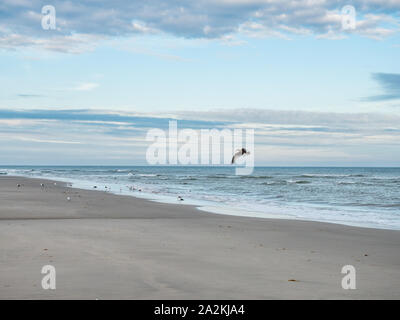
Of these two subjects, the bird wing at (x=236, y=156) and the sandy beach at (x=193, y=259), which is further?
the bird wing at (x=236, y=156)

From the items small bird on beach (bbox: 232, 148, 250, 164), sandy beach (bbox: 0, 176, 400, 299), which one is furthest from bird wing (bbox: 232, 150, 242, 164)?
sandy beach (bbox: 0, 176, 400, 299)

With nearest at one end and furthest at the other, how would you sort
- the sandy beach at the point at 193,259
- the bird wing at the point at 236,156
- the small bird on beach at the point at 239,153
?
the sandy beach at the point at 193,259
the bird wing at the point at 236,156
the small bird on beach at the point at 239,153

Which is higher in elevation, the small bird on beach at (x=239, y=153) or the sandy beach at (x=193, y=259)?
the small bird on beach at (x=239, y=153)

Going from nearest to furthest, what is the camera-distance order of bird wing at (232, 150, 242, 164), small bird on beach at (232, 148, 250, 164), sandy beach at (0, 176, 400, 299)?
sandy beach at (0, 176, 400, 299), bird wing at (232, 150, 242, 164), small bird on beach at (232, 148, 250, 164)

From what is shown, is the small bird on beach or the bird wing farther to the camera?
the small bird on beach

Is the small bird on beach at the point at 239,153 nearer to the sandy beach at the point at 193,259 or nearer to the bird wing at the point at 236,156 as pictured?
the bird wing at the point at 236,156

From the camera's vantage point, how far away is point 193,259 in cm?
814

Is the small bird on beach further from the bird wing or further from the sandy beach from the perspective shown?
the sandy beach

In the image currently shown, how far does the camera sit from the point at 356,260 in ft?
27.6

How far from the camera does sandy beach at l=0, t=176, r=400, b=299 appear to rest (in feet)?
19.9

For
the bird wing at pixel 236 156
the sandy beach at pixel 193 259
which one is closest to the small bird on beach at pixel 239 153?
the bird wing at pixel 236 156

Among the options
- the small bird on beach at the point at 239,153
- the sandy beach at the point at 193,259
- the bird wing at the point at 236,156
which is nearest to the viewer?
the sandy beach at the point at 193,259

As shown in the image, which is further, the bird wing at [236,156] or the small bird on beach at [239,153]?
the small bird on beach at [239,153]

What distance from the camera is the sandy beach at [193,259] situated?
6.06m
